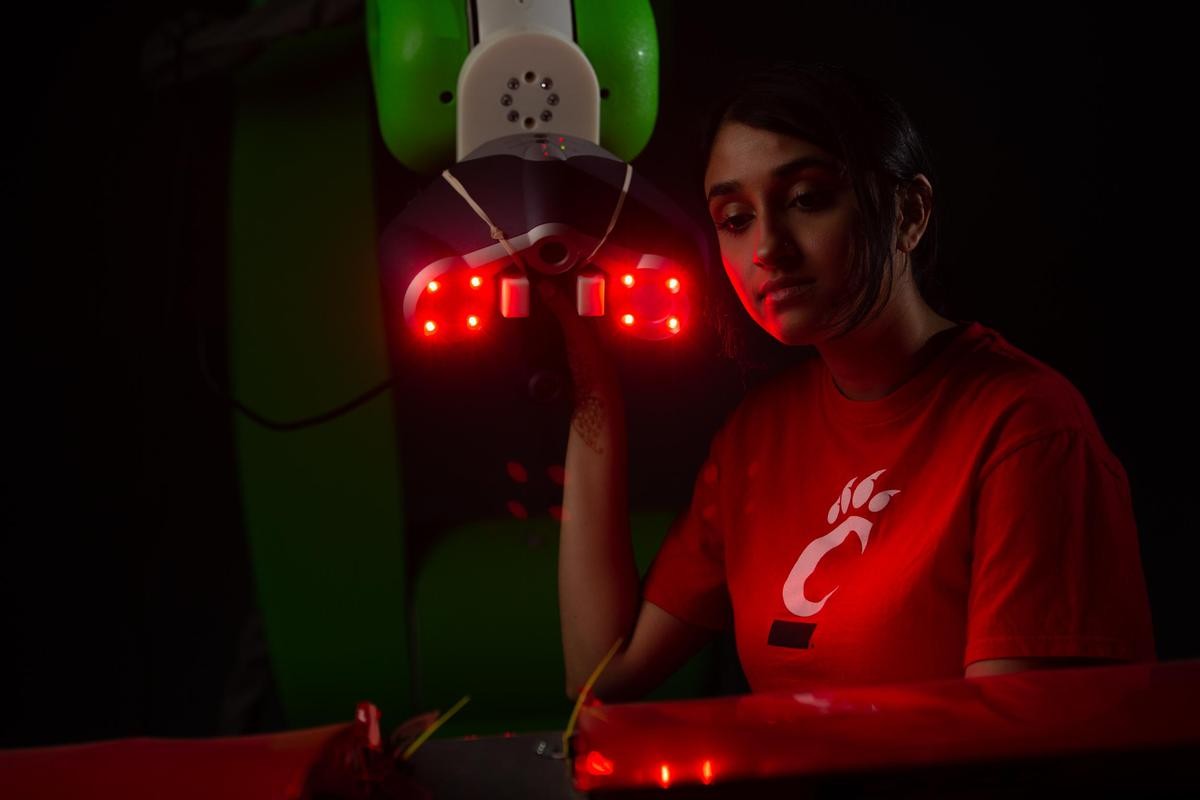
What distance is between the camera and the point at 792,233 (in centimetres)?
86

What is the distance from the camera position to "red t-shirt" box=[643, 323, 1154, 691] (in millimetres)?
737

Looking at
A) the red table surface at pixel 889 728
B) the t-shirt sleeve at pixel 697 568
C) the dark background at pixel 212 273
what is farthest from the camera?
the dark background at pixel 212 273

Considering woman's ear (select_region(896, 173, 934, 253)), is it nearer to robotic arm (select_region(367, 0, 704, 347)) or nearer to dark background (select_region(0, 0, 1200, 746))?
robotic arm (select_region(367, 0, 704, 347))

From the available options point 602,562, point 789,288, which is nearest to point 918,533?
point 789,288

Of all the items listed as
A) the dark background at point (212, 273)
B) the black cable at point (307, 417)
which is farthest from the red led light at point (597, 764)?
the dark background at point (212, 273)

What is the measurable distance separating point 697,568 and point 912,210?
407 millimetres

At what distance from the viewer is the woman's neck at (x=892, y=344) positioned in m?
0.92

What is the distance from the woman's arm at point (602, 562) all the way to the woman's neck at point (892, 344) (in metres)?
0.24

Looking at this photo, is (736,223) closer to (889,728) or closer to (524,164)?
(524,164)

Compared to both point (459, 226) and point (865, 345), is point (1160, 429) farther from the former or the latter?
point (459, 226)

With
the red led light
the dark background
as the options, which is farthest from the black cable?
the red led light

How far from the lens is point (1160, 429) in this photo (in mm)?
1342

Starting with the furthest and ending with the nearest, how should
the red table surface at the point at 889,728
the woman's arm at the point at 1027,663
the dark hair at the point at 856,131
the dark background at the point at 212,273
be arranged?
the dark background at the point at 212,273 < the dark hair at the point at 856,131 < the woman's arm at the point at 1027,663 < the red table surface at the point at 889,728

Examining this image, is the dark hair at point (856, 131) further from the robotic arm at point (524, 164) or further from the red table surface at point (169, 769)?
the red table surface at point (169, 769)
